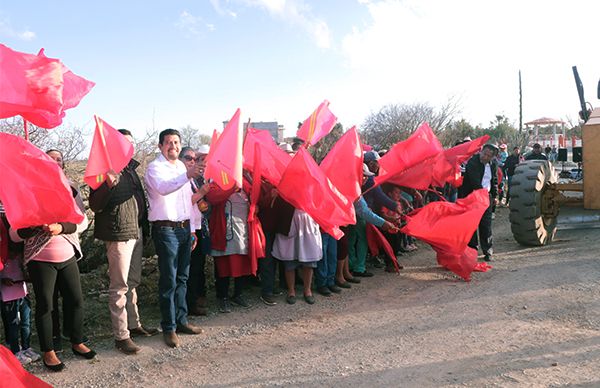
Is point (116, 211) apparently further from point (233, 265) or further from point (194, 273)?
point (233, 265)

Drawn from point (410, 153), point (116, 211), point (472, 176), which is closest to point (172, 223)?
point (116, 211)

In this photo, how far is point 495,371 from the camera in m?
4.03

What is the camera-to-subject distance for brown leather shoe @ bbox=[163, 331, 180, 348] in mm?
4883

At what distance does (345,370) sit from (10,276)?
3.17 meters

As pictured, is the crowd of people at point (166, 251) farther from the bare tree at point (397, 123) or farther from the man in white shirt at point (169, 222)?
the bare tree at point (397, 123)

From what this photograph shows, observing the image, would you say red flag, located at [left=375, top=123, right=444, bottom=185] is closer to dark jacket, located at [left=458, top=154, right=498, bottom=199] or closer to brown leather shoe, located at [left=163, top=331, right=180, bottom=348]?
dark jacket, located at [left=458, top=154, right=498, bottom=199]

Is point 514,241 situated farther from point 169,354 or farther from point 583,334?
point 169,354

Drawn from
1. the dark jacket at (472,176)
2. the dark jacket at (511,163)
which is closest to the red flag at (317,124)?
the dark jacket at (472,176)

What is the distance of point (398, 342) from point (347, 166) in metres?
→ 2.22

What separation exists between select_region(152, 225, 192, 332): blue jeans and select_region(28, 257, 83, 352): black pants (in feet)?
2.51

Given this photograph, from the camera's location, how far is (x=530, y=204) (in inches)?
327

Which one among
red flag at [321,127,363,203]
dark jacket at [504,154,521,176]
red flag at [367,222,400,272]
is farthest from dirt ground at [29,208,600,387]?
dark jacket at [504,154,521,176]

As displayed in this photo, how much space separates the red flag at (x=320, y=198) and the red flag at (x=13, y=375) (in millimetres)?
3089

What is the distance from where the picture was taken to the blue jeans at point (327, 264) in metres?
6.61
